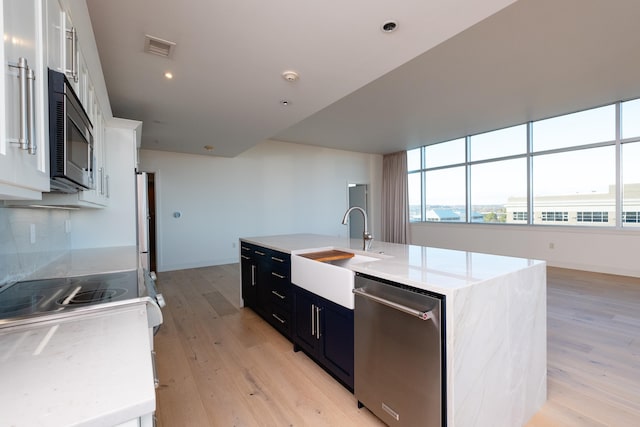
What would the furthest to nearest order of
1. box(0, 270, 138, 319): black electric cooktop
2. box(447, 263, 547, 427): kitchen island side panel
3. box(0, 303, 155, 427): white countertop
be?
1. box(447, 263, 547, 427): kitchen island side panel
2. box(0, 270, 138, 319): black electric cooktop
3. box(0, 303, 155, 427): white countertop

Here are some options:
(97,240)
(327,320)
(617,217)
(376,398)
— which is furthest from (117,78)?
(617,217)

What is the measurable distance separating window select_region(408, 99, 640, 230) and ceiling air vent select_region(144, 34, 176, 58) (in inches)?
246

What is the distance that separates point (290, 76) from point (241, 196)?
4.17 metres

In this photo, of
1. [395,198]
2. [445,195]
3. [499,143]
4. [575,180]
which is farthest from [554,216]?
[395,198]

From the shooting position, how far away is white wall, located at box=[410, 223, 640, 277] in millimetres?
4523

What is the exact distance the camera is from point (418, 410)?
131cm

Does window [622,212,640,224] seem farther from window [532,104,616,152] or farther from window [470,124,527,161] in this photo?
window [470,124,527,161]

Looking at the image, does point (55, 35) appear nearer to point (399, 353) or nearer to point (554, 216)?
point (399, 353)

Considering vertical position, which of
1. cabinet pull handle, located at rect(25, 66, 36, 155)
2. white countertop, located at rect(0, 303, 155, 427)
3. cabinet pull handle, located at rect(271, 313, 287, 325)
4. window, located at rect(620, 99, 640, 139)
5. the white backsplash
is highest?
window, located at rect(620, 99, 640, 139)

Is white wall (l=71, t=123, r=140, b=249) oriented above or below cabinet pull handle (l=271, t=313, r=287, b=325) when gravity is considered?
above

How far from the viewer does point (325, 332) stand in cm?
200

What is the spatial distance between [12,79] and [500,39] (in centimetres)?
340

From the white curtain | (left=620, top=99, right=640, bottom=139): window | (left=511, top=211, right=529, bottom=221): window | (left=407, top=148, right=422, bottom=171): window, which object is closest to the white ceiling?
(left=620, top=99, right=640, bottom=139): window

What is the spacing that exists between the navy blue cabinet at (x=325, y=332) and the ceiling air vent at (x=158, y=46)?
2072mm
